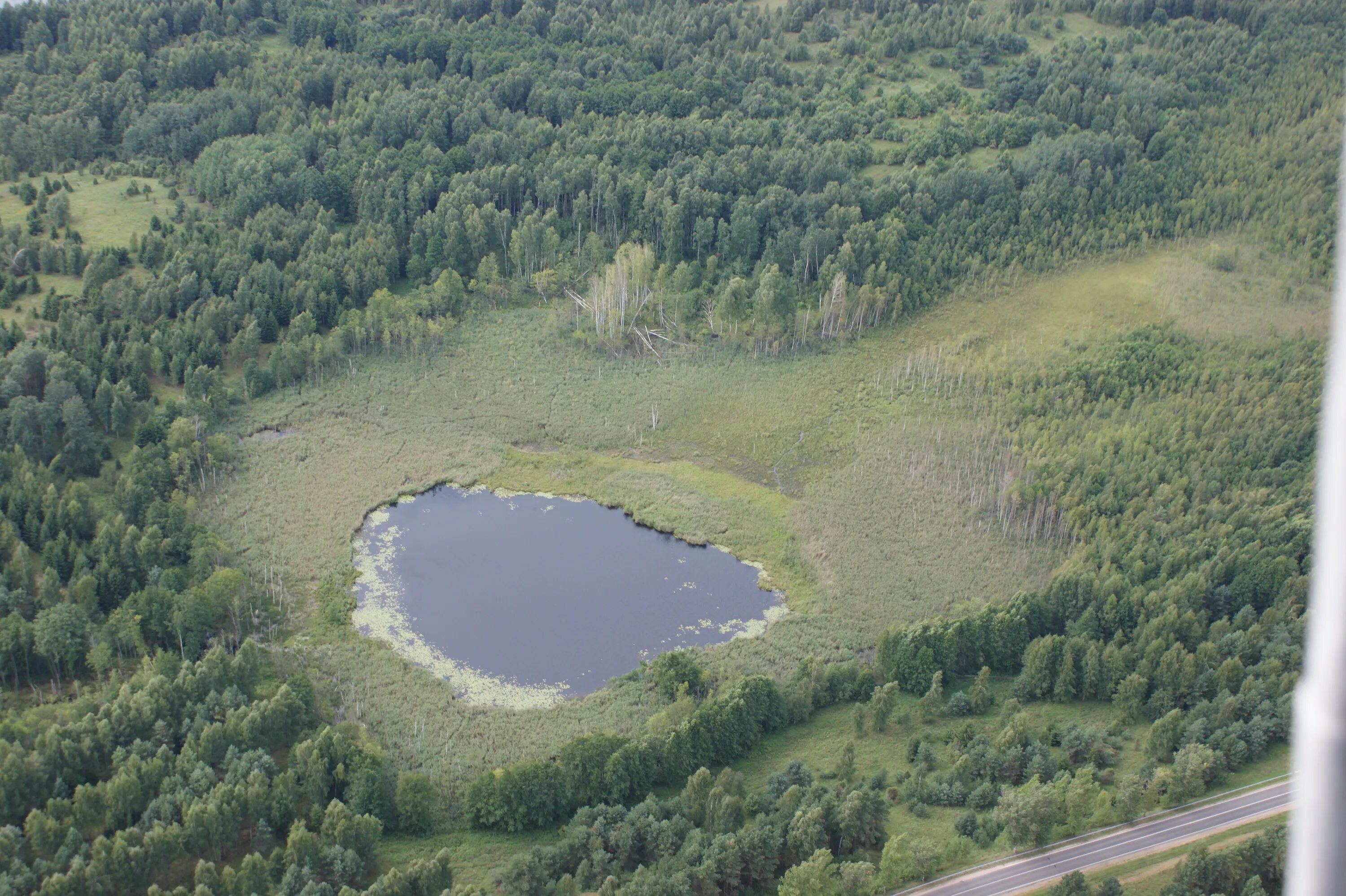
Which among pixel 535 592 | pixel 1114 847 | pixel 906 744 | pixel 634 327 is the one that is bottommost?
pixel 906 744

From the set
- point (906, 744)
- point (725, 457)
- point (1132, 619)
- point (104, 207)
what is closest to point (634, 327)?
point (725, 457)

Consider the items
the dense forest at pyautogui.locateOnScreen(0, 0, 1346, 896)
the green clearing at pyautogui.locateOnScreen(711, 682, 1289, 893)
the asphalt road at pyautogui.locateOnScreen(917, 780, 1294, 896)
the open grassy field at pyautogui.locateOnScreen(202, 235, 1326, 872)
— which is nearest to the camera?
the asphalt road at pyautogui.locateOnScreen(917, 780, 1294, 896)

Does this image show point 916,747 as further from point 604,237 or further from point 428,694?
point 604,237

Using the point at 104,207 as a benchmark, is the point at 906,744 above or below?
below

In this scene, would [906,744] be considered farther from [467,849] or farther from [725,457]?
[725,457]

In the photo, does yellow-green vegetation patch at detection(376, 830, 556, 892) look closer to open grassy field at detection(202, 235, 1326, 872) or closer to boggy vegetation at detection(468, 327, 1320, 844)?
boggy vegetation at detection(468, 327, 1320, 844)

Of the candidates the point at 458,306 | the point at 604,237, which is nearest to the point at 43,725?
the point at 458,306

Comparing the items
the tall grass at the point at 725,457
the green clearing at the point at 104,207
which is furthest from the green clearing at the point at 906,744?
the green clearing at the point at 104,207

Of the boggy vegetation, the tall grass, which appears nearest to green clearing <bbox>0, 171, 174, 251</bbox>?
the tall grass
